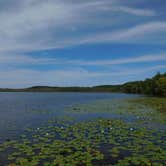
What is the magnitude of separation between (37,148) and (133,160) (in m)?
4.77

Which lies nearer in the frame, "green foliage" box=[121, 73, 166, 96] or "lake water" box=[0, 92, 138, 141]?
"lake water" box=[0, 92, 138, 141]

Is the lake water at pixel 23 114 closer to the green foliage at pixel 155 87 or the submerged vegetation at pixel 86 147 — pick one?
the submerged vegetation at pixel 86 147

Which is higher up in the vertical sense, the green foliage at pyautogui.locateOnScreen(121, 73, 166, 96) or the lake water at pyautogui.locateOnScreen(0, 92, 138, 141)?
the green foliage at pyautogui.locateOnScreen(121, 73, 166, 96)

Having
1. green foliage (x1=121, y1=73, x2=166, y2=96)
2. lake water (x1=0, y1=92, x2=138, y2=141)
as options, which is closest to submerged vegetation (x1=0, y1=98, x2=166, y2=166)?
lake water (x1=0, y1=92, x2=138, y2=141)

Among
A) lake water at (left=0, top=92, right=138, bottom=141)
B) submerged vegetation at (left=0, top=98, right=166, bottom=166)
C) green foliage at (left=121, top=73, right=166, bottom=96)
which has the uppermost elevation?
green foliage at (left=121, top=73, right=166, bottom=96)

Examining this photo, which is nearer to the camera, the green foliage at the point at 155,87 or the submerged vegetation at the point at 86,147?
the submerged vegetation at the point at 86,147

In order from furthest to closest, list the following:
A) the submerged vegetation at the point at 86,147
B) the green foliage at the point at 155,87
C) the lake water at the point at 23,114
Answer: the green foliage at the point at 155,87
the lake water at the point at 23,114
the submerged vegetation at the point at 86,147

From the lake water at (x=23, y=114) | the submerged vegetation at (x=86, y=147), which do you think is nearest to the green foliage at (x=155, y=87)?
the lake water at (x=23, y=114)

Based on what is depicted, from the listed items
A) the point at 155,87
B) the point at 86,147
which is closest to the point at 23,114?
the point at 86,147

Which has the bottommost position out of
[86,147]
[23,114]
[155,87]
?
[86,147]

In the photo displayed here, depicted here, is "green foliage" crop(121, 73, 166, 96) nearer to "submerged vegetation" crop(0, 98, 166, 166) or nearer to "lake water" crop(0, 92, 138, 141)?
"lake water" crop(0, 92, 138, 141)

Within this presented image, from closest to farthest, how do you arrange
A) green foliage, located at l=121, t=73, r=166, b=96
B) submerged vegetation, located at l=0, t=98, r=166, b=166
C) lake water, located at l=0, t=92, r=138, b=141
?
submerged vegetation, located at l=0, t=98, r=166, b=166 → lake water, located at l=0, t=92, r=138, b=141 → green foliage, located at l=121, t=73, r=166, b=96

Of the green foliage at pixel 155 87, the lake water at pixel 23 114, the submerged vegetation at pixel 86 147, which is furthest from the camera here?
the green foliage at pixel 155 87

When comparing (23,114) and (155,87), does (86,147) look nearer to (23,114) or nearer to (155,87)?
(23,114)
